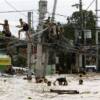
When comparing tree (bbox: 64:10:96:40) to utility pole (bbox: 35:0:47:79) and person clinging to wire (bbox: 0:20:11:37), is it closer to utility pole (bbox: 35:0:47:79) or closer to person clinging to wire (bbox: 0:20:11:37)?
utility pole (bbox: 35:0:47:79)

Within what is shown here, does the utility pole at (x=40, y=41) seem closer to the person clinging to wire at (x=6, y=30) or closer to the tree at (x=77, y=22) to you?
the person clinging to wire at (x=6, y=30)

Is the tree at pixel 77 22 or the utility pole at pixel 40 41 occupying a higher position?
the tree at pixel 77 22

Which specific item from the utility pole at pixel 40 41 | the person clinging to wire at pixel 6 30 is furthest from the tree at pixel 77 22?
the person clinging to wire at pixel 6 30

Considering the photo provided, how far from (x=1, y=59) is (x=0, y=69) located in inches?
73.4

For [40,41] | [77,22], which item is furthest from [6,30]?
[77,22]

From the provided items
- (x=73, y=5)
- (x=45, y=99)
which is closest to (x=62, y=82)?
(x=45, y=99)

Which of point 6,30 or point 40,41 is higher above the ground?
point 6,30

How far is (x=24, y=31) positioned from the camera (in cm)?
2911

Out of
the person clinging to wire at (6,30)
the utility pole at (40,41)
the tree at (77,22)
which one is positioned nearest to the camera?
the person clinging to wire at (6,30)

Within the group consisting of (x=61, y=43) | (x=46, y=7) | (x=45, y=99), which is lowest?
(x=45, y=99)

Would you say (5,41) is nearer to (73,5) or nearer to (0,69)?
(0,69)

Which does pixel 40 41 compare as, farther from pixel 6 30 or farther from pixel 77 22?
pixel 77 22

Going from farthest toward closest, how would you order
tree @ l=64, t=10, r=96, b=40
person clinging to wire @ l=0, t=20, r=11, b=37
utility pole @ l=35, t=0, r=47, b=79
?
tree @ l=64, t=10, r=96, b=40, utility pole @ l=35, t=0, r=47, b=79, person clinging to wire @ l=0, t=20, r=11, b=37

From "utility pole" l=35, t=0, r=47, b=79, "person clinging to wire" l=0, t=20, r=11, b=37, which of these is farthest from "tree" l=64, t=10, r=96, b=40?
"person clinging to wire" l=0, t=20, r=11, b=37
